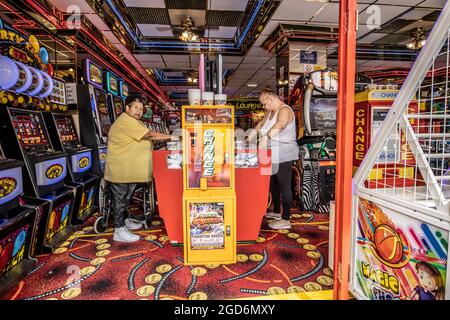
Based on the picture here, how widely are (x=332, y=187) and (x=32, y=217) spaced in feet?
→ 12.1

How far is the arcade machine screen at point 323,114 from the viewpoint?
422cm

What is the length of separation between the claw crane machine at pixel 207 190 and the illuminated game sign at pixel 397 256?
1078mm

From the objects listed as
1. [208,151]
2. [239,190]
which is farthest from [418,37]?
[208,151]

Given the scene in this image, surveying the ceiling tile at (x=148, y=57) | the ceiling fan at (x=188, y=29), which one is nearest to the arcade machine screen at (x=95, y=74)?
the ceiling fan at (x=188, y=29)

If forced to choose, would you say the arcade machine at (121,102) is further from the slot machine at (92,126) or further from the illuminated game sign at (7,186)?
the illuminated game sign at (7,186)

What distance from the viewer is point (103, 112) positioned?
4.53 meters

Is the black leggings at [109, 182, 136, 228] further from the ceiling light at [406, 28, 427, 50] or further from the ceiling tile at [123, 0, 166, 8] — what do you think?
the ceiling light at [406, 28, 427, 50]

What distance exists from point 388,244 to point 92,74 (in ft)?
14.9

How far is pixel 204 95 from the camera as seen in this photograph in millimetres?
2559

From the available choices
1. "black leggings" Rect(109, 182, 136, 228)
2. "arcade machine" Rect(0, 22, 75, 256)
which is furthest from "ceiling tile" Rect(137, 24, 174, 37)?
"black leggings" Rect(109, 182, 136, 228)

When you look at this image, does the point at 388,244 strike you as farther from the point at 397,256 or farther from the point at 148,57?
the point at 148,57

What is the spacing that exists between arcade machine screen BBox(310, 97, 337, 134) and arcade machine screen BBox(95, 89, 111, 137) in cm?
311
